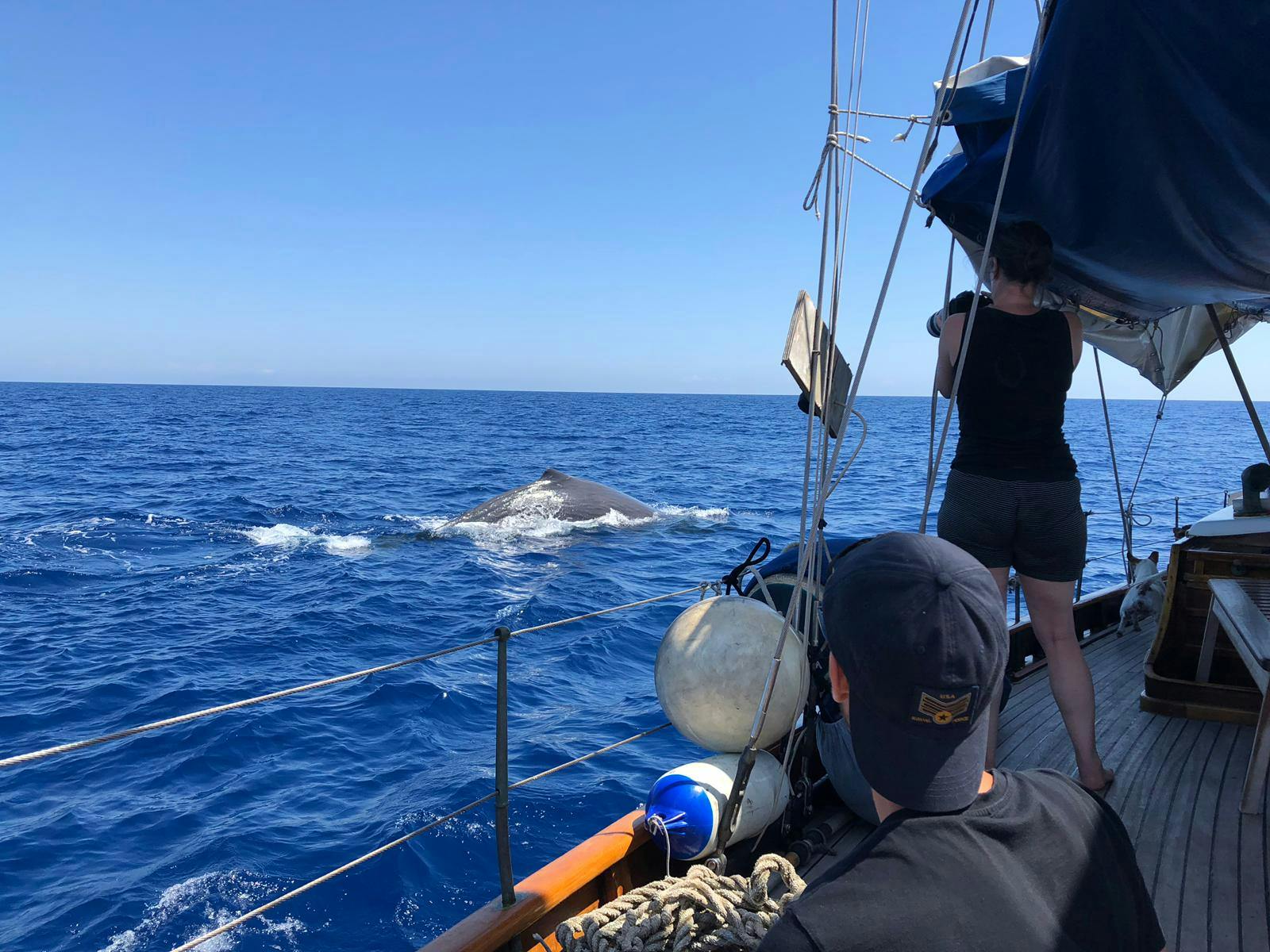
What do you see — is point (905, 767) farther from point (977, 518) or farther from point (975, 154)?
point (975, 154)

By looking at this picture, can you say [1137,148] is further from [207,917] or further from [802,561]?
[207,917]

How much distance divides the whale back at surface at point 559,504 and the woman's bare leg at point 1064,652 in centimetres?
1556

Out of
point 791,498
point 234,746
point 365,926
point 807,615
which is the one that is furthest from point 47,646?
point 791,498

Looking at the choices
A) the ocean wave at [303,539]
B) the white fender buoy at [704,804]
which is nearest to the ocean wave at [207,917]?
the white fender buoy at [704,804]

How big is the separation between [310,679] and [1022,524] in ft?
25.1

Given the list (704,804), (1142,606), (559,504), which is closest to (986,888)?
(704,804)

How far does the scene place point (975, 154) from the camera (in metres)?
2.82

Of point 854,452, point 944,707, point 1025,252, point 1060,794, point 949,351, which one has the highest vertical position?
point 1025,252

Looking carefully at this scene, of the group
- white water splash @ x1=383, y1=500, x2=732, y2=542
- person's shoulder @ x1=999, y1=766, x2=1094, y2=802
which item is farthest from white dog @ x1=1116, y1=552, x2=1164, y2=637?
white water splash @ x1=383, y1=500, x2=732, y2=542

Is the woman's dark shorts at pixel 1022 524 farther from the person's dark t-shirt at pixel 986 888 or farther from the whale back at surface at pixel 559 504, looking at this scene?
the whale back at surface at pixel 559 504

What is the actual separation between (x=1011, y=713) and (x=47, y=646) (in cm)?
1024

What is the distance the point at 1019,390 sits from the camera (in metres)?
3.00

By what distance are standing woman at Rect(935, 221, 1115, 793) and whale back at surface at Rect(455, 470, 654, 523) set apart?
15592 mm

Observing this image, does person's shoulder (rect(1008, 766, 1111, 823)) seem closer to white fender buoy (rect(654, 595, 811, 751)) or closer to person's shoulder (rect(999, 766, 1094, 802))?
person's shoulder (rect(999, 766, 1094, 802))
